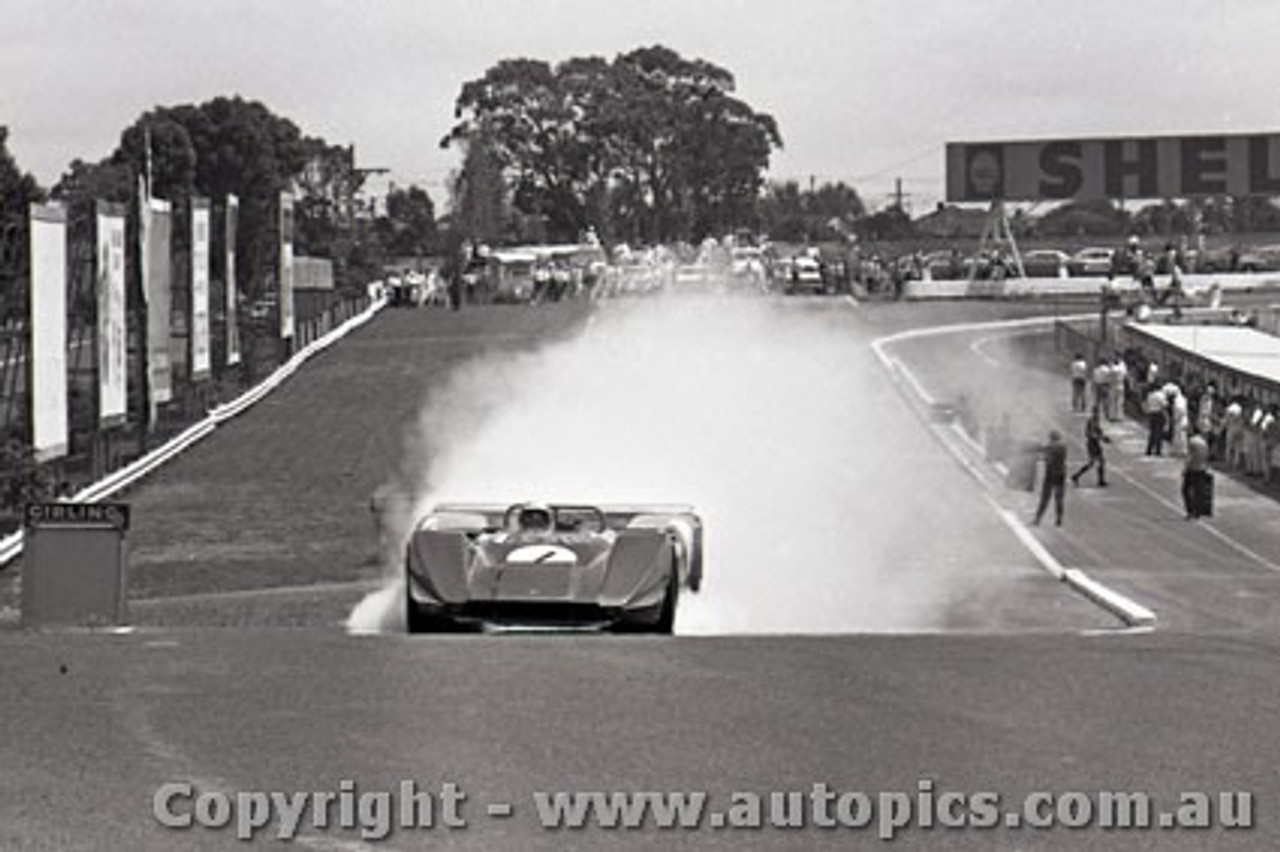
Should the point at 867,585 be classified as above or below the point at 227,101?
below

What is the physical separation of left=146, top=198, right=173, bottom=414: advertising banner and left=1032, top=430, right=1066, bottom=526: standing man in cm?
1498

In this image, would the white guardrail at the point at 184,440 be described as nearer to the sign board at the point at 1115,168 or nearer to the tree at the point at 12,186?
the tree at the point at 12,186

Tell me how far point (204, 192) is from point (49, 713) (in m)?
109

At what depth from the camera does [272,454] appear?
4275cm

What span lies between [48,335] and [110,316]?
4.18 metres

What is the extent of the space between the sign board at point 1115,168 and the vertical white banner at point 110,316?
49320mm

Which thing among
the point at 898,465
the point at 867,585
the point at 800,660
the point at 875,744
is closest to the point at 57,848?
the point at 875,744

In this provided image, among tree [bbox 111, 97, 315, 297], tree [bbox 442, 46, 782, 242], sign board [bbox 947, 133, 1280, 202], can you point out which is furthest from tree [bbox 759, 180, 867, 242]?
sign board [bbox 947, 133, 1280, 202]

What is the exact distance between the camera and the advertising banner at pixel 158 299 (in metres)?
37.7

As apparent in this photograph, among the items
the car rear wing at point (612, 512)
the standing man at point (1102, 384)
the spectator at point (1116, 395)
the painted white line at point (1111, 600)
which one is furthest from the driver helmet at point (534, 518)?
the spectator at point (1116, 395)

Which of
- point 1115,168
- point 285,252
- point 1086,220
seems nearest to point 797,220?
point 1086,220

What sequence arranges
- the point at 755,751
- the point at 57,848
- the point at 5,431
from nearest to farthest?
the point at 57,848 < the point at 755,751 < the point at 5,431

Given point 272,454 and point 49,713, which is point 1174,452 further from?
point 49,713

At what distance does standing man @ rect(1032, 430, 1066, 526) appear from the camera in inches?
1213
